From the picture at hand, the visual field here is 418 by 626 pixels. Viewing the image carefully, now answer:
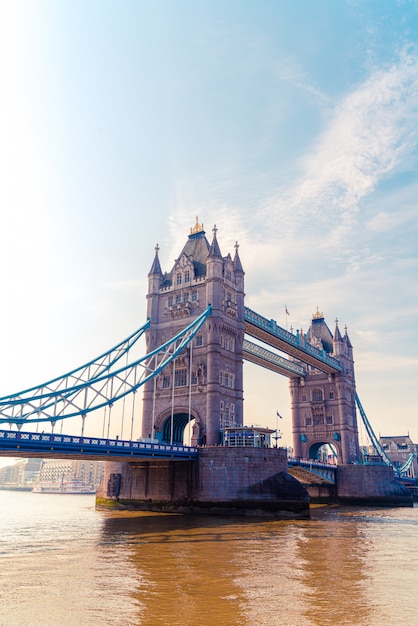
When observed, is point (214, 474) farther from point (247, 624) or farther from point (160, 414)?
point (247, 624)

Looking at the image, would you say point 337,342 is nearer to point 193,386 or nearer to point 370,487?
point 370,487

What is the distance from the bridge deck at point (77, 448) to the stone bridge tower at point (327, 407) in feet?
160

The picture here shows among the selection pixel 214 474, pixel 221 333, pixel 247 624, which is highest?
pixel 221 333

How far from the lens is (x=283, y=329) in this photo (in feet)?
250

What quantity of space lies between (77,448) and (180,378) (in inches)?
856

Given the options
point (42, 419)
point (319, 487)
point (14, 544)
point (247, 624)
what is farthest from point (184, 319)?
point (247, 624)

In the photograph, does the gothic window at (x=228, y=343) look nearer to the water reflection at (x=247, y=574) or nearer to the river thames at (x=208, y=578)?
the water reflection at (x=247, y=574)

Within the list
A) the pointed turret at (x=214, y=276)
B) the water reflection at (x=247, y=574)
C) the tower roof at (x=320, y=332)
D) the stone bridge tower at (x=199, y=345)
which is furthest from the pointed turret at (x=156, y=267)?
the tower roof at (x=320, y=332)

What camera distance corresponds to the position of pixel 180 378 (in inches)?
2288

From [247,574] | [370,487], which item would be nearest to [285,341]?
[370,487]

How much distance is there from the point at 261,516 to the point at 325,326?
6046cm

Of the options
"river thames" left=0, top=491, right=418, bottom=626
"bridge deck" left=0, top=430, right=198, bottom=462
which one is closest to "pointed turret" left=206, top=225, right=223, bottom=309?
"bridge deck" left=0, top=430, right=198, bottom=462

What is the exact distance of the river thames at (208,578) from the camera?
1411 cm

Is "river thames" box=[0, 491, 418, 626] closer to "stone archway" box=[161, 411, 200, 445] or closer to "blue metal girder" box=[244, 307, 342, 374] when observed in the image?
"stone archway" box=[161, 411, 200, 445]
